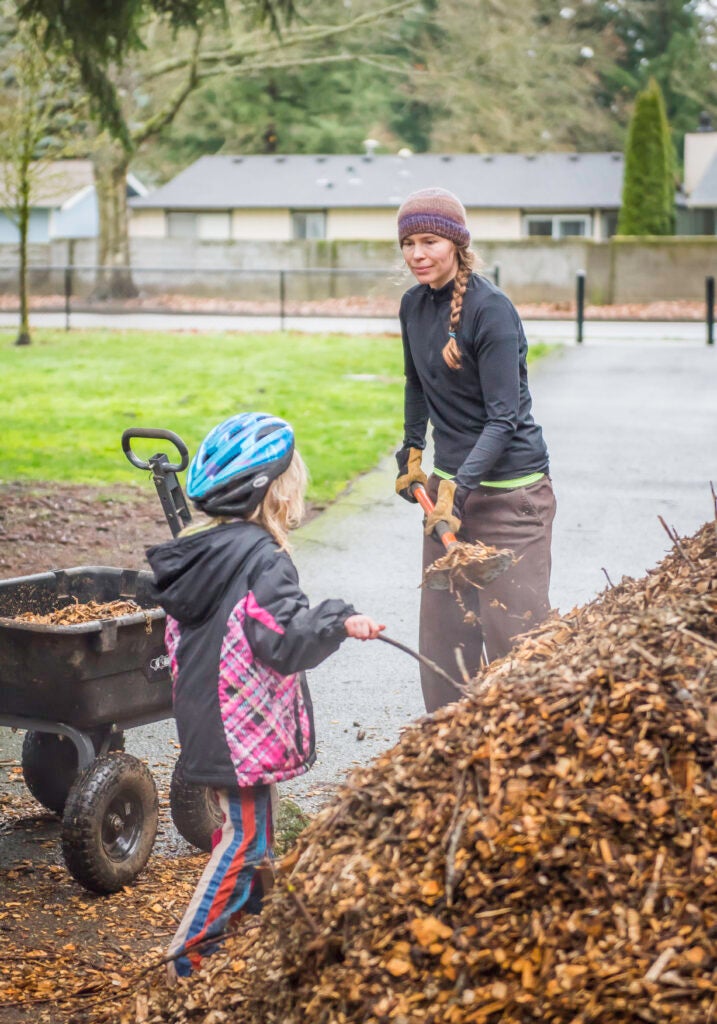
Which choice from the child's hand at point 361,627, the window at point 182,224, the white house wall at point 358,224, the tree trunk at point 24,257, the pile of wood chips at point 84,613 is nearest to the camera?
the child's hand at point 361,627

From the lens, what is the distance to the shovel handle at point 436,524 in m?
4.20

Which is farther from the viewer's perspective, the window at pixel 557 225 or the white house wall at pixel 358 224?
the window at pixel 557 225

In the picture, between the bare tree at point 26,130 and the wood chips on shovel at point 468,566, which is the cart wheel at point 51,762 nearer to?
the wood chips on shovel at point 468,566

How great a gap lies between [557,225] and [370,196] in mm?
6675

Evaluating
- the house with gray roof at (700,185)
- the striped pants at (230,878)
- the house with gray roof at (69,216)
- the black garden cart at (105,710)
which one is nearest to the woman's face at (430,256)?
the black garden cart at (105,710)

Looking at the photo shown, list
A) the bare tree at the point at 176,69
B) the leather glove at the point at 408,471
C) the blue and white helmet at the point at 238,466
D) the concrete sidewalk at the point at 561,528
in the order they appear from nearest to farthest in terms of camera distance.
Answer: the blue and white helmet at the point at 238,466 < the leather glove at the point at 408,471 < the concrete sidewalk at the point at 561,528 < the bare tree at the point at 176,69

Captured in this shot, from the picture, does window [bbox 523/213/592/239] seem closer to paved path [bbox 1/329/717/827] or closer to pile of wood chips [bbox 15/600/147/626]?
paved path [bbox 1/329/717/827]

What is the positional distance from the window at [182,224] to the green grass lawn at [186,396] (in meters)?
25.8

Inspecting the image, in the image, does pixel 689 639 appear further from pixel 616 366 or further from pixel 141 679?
pixel 616 366

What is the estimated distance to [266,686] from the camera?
3373 mm

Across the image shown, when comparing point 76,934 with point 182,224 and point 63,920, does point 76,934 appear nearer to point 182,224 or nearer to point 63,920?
point 63,920

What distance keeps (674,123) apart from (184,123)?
20101 mm

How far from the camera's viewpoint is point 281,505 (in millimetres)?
3496

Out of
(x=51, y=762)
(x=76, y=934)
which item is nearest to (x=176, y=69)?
(x=51, y=762)
